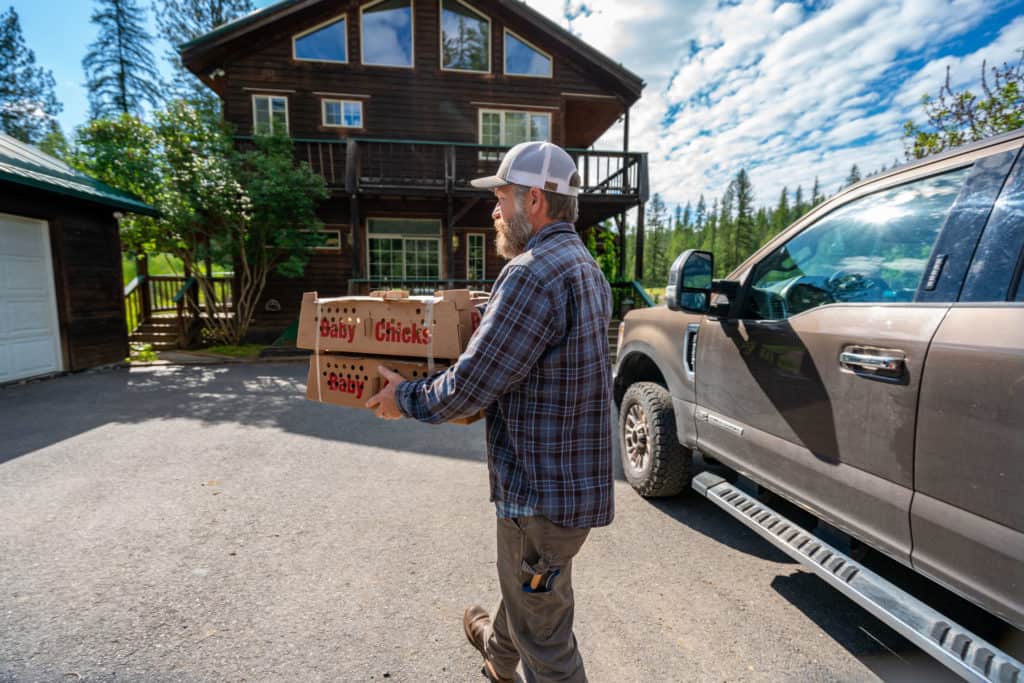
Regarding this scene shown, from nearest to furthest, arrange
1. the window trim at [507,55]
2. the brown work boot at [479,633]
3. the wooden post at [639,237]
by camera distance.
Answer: the brown work boot at [479,633]
the wooden post at [639,237]
the window trim at [507,55]

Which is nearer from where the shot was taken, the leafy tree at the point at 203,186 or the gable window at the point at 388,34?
the leafy tree at the point at 203,186

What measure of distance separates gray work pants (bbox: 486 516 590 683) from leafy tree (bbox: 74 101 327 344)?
10.9 metres

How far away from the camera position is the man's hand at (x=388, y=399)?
1.62 m

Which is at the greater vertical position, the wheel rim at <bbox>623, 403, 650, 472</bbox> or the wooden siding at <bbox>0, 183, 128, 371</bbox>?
the wooden siding at <bbox>0, 183, 128, 371</bbox>

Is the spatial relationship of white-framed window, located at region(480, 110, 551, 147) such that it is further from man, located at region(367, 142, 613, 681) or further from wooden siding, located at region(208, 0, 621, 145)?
man, located at region(367, 142, 613, 681)

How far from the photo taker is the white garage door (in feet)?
24.5

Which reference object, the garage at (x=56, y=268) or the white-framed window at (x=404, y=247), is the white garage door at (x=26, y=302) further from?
the white-framed window at (x=404, y=247)

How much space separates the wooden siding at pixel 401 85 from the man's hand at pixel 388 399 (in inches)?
542

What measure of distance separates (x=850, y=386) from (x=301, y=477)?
3827 millimetres

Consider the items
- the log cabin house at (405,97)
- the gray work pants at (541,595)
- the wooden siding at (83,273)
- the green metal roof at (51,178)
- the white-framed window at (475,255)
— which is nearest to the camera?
the gray work pants at (541,595)

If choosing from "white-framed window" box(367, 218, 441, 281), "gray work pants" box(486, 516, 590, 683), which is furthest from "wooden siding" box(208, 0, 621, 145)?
"gray work pants" box(486, 516, 590, 683)

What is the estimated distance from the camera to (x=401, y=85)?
13.8 meters

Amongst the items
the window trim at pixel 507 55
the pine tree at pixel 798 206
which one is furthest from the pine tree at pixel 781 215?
the window trim at pixel 507 55

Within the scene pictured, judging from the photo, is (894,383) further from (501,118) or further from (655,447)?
(501,118)
